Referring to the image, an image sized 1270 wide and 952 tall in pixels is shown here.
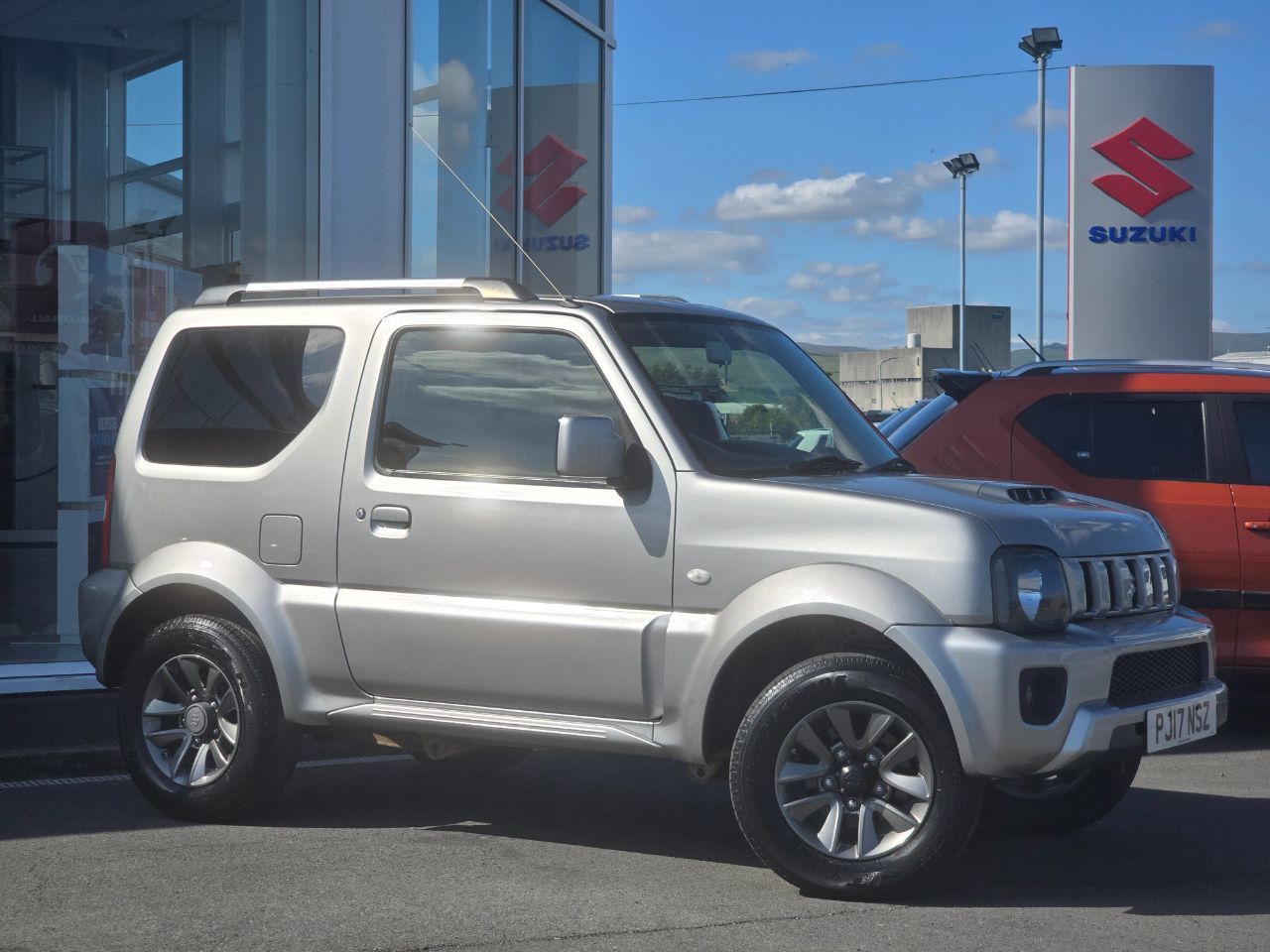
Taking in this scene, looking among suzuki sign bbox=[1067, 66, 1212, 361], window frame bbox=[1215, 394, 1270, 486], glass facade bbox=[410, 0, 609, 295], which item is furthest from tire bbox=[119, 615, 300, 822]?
suzuki sign bbox=[1067, 66, 1212, 361]

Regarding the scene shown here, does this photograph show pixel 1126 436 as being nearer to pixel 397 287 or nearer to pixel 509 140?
pixel 397 287

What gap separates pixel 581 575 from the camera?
17.3 ft

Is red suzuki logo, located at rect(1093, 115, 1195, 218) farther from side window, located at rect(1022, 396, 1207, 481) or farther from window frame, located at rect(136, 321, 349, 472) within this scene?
window frame, located at rect(136, 321, 349, 472)

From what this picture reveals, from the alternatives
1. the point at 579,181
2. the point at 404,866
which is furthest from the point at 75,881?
the point at 579,181

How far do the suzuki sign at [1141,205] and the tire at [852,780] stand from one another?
48.6 ft

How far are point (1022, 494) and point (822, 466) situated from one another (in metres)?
0.69

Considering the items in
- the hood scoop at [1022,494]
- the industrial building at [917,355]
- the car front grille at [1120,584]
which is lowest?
the car front grille at [1120,584]

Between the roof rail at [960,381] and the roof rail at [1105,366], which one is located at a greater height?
the roof rail at [1105,366]

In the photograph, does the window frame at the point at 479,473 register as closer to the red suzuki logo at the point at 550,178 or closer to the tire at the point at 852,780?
the tire at the point at 852,780

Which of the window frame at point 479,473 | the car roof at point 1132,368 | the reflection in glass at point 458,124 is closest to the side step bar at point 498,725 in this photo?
the window frame at point 479,473

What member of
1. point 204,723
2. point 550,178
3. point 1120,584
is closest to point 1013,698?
point 1120,584

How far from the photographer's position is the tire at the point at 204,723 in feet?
19.2

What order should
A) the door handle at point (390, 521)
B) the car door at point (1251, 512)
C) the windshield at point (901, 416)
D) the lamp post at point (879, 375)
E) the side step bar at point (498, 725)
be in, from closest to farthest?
the side step bar at point (498, 725), the door handle at point (390, 521), the car door at point (1251, 512), the windshield at point (901, 416), the lamp post at point (879, 375)

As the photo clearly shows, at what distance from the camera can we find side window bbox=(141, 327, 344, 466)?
19.7 ft
